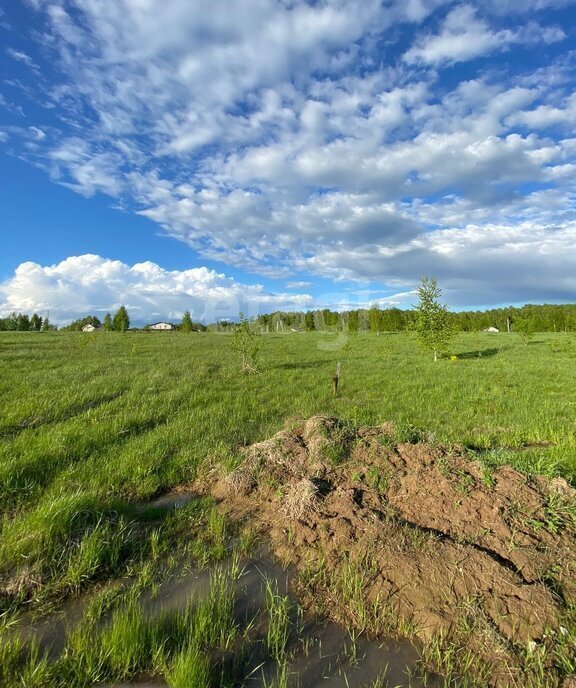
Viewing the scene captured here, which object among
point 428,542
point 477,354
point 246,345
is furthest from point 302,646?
point 477,354

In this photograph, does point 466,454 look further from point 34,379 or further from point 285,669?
point 34,379

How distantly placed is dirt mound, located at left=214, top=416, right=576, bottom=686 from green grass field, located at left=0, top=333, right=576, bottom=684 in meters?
0.77

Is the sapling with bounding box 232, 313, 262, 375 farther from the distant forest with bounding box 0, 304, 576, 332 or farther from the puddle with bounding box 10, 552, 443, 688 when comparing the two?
the distant forest with bounding box 0, 304, 576, 332

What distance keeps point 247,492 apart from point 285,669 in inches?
108

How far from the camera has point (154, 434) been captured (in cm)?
739

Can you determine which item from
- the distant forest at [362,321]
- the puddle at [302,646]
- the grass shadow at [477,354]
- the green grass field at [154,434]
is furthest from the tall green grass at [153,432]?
the distant forest at [362,321]

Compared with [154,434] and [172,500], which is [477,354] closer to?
[154,434]

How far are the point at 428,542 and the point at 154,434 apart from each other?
552 cm

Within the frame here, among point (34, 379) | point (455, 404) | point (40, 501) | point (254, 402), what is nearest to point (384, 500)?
point (40, 501)

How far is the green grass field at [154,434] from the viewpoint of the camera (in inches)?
148

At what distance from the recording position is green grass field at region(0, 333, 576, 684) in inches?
148

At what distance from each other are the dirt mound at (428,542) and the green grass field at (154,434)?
77 centimetres

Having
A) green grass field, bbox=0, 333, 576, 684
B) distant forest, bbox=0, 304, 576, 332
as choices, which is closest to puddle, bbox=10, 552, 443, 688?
green grass field, bbox=0, 333, 576, 684

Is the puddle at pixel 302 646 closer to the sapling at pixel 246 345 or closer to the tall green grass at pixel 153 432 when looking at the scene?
the tall green grass at pixel 153 432
